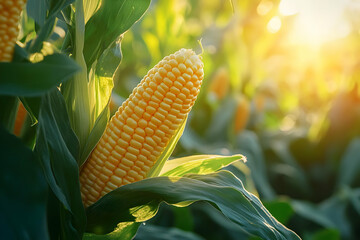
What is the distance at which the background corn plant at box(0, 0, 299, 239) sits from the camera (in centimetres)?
61

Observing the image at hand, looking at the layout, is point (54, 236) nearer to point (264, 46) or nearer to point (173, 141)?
point (173, 141)

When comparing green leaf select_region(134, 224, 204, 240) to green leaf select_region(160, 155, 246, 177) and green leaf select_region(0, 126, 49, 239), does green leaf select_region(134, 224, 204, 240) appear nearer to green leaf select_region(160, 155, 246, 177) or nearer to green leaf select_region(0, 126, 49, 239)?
green leaf select_region(160, 155, 246, 177)

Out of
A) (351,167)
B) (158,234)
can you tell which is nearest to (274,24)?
(351,167)

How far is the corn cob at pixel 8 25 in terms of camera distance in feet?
2.12

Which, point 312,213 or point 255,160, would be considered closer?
point 312,213

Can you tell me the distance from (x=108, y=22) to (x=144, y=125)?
0.73 feet

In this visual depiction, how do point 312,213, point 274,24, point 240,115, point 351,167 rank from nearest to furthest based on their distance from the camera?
point 312,213 → point 351,167 → point 240,115 → point 274,24

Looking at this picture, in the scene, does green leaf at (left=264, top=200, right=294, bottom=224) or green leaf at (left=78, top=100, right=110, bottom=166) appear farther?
green leaf at (left=264, top=200, right=294, bottom=224)

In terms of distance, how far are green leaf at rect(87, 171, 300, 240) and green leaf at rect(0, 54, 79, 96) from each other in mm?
316

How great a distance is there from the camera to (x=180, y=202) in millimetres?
814

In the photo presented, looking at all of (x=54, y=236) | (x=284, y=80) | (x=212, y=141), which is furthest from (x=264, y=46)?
(x=284, y=80)

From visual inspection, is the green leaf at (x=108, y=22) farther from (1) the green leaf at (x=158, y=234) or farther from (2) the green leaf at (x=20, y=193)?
(1) the green leaf at (x=158, y=234)

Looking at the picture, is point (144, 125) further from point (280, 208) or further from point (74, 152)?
point (280, 208)

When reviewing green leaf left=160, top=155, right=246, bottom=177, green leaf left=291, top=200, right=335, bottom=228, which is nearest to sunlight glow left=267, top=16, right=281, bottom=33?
green leaf left=291, top=200, right=335, bottom=228
